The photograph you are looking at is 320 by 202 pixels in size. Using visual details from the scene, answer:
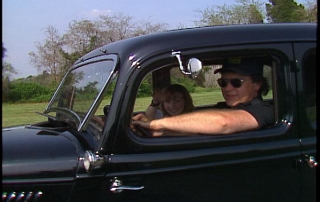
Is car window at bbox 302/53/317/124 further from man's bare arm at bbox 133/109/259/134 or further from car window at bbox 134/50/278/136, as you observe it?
man's bare arm at bbox 133/109/259/134

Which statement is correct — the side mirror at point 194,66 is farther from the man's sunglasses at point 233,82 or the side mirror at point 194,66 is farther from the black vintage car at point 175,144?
the man's sunglasses at point 233,82

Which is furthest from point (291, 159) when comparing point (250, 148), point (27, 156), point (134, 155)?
point (27, 156)

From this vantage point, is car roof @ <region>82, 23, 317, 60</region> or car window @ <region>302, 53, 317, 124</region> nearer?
car roof @ <region>82, 23, 317, 60</region>

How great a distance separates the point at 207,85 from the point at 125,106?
87cm

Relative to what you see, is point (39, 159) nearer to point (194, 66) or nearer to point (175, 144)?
point (175, 144)

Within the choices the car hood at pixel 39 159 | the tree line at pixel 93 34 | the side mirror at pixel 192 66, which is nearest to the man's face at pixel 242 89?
the side mirror at pixel 192 66

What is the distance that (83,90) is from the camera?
3102 mm

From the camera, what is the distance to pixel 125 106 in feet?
8.16

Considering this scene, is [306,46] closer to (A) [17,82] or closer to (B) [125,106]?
(B) [125,106]

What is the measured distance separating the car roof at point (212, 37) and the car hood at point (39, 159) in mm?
652

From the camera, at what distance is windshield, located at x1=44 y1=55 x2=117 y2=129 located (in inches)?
106

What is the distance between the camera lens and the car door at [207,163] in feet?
7.96

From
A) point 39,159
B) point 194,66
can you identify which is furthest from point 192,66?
point 39,159

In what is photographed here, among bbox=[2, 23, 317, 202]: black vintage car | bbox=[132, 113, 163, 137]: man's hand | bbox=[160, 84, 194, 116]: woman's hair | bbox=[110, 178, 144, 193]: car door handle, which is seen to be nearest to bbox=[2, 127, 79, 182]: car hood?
bbox=[2, 23, 317, 202]: black vintage car
